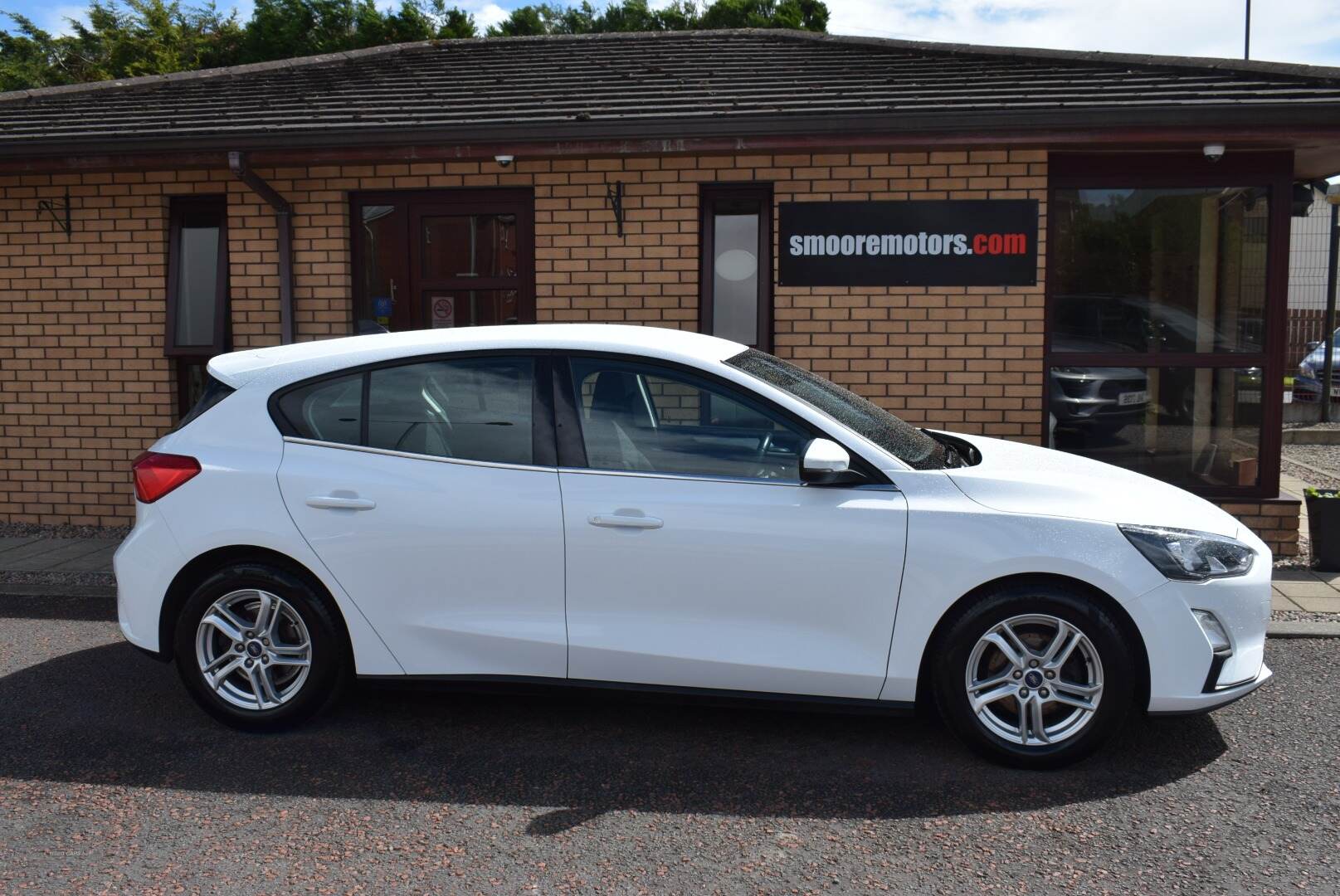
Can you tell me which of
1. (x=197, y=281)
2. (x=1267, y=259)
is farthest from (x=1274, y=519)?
(x=197, y=281)

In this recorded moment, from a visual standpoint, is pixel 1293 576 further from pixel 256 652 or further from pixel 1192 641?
pixel 256 652

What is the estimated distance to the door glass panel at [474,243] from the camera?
860 centimetres

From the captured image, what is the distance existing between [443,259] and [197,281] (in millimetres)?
1962

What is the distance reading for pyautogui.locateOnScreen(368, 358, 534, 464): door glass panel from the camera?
4.53 metres

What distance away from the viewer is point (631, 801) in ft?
13.2

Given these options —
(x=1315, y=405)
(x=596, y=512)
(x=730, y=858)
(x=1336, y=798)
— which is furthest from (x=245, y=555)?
(x=1315, y=405)

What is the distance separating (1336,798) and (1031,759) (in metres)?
1.00

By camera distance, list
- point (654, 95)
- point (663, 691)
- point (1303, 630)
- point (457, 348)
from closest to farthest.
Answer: point (663, 691), point (457, 348), point (1303, 630), point (654, 95)

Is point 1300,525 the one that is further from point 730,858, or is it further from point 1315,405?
point 1315,405

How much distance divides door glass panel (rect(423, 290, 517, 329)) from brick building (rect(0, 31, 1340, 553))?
0.8 inches

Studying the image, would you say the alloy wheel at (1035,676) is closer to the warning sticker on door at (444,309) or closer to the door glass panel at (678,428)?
the door glass panel at (678,428)

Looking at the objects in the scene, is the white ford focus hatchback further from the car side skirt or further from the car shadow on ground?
the car shadow on ground

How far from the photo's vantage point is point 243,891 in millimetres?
3373

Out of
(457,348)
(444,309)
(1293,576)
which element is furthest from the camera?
(444,309)
